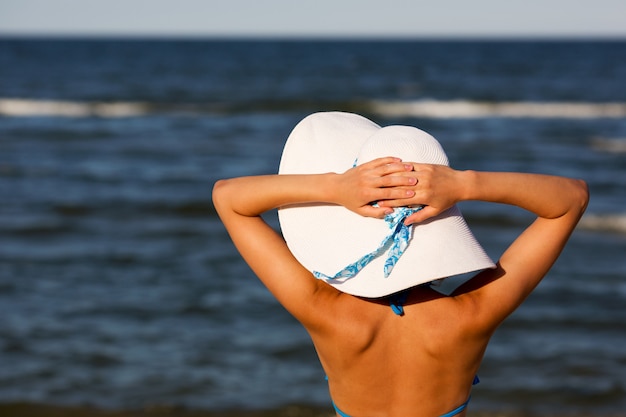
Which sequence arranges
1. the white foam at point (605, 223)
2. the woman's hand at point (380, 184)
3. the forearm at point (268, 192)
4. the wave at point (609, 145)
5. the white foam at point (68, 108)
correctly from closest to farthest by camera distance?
Result: the woman's hand at point (380, 184)
the forearm at point (268, 192)
the white foam at point (605, 223)
the wave at point (609, 145)
the white foam at point (68, 108)

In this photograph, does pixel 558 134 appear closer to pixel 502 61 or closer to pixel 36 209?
pixel 36 209

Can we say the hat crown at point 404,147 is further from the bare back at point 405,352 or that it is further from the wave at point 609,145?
the wave at point 609,145

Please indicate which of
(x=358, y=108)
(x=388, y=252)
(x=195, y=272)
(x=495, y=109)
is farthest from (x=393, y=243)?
(x=495, y=109)

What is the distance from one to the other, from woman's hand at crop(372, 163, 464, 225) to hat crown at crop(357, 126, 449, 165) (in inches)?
1.1

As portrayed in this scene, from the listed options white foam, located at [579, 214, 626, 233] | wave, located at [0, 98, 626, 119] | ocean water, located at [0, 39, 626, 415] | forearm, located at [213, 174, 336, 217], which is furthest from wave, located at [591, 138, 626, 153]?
forearm, located at [213, 174, 336, 217]

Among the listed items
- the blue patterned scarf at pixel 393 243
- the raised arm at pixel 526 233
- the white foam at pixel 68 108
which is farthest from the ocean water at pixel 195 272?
the blue patterned scarf at pixel 393 243

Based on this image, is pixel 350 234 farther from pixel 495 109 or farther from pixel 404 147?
pixel 495 109

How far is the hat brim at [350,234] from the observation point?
1.51 meters

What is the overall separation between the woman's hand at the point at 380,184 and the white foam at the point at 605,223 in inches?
366

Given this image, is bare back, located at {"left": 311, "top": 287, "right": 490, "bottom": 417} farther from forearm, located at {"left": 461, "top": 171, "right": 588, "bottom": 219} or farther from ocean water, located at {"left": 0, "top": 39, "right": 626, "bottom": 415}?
ocean water, located at {"left": 0, "top": 39, "right": 626, "bottom": 415}

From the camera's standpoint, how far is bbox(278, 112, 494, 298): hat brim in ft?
4.95

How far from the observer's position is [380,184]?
1.47 metres

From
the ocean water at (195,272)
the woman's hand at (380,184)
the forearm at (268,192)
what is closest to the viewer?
the woman's hand at (380,184)

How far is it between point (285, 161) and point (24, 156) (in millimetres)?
14793
